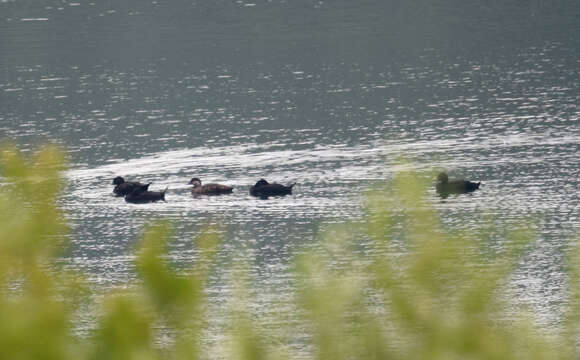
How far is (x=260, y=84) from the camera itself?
→ 61000 millimetres

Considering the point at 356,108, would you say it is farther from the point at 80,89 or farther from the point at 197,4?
the point at 197,4

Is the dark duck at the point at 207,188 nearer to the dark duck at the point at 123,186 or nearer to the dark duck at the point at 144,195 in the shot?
the dark duck at the point at 144,195

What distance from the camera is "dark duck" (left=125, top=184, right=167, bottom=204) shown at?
38875 mm

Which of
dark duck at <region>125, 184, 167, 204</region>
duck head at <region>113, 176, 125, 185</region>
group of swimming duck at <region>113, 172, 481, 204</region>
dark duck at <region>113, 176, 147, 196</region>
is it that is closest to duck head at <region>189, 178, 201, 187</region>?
group of swimming duck at <region>113, 172, 481, 204</region>

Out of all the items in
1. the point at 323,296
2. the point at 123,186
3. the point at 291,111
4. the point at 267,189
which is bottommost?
the point at 291,111

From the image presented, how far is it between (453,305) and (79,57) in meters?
68.6

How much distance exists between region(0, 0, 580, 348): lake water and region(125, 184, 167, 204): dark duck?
40 centimetres

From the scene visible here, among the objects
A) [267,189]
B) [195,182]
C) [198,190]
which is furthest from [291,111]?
[267,189]

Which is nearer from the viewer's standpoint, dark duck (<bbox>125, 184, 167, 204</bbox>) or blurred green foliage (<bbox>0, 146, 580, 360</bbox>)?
blurred green foliage (<bbox>0, 146, 580, 360</bbox>)

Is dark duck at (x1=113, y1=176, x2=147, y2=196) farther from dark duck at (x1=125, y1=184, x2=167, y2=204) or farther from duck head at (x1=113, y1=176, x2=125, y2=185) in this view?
dark duck at (x1=125, y1=184, x2=167, y2=204)

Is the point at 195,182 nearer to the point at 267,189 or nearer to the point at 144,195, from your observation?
the point at 144,195

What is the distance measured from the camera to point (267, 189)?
124 feet

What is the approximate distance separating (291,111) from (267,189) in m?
15.8

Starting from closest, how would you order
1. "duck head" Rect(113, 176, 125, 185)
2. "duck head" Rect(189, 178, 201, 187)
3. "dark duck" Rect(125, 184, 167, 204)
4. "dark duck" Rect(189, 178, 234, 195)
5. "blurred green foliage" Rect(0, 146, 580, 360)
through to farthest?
"blurred green foliage" Rect(0, 146, 580, 360) < "dark duck" Rect(189, 178, 234, 195) < "dark duck" Rect(125, 184, 167, 204) < "duck head" Rect(189, 178, 201, 187) < "duck head" Rect(113, 176, 125, 185)
